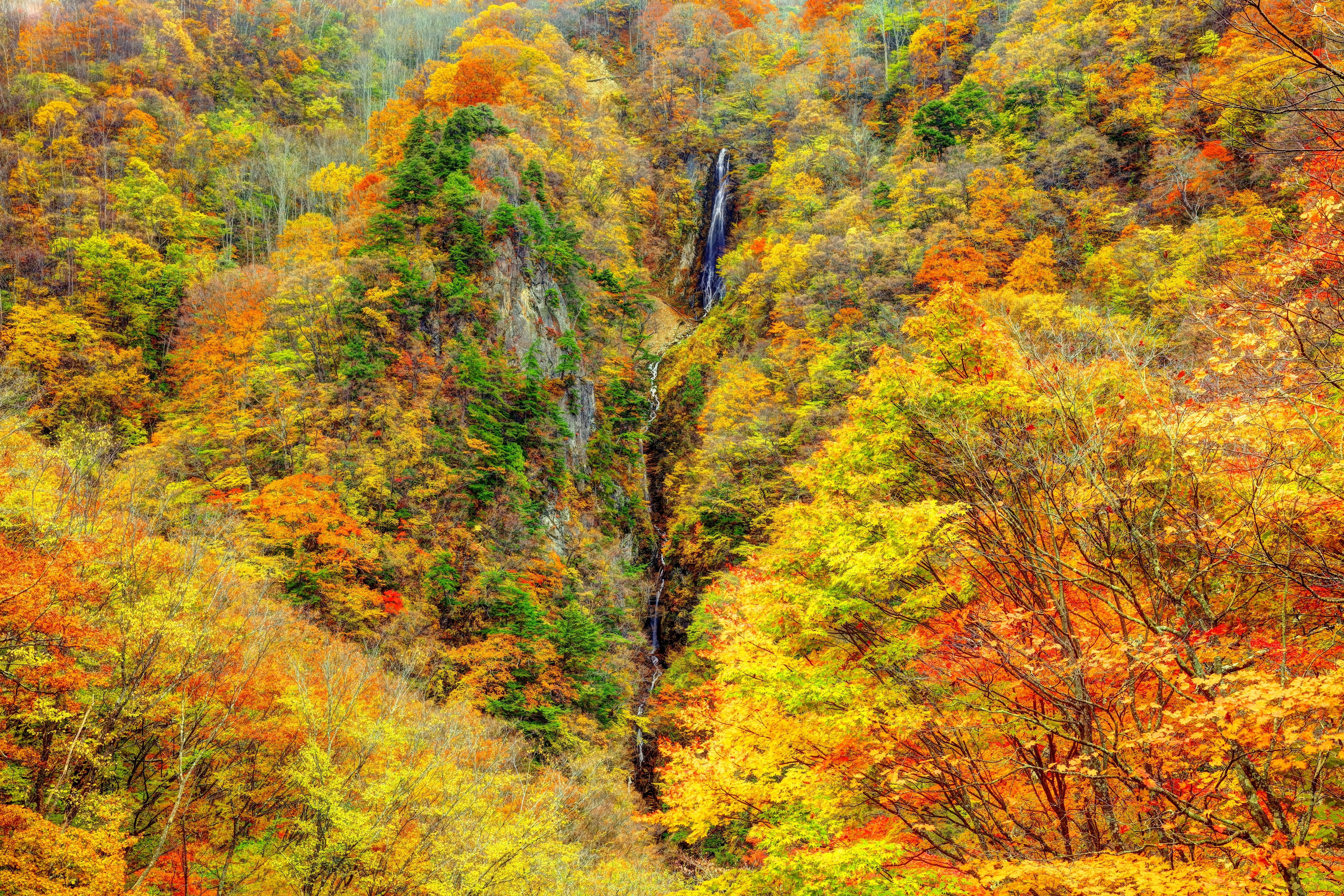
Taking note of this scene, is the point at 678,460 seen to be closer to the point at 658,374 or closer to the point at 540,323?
the point at 658,374

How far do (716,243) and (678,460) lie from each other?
2039cm

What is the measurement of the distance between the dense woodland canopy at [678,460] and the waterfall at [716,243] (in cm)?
90

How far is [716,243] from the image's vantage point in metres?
48.0

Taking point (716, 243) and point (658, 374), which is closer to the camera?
point (658, 374)

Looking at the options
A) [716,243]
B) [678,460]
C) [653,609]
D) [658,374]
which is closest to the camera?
[653,609]

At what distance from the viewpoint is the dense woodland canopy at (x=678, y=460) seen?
252 inches

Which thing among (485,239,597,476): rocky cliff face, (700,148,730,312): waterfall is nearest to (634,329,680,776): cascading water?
(485,239,597,476): rocky cliff face

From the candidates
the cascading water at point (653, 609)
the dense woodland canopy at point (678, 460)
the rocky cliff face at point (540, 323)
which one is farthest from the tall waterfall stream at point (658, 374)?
the rocky cliff face at point (540, 323)

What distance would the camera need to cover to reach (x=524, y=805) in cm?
1300

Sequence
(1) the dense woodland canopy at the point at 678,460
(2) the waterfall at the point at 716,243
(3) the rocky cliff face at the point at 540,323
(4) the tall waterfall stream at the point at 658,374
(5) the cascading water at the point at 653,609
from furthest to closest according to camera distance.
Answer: (2) the waterfall at the point at 716,243
(3) the rocky cliff face at the point at 540,323
(4) the tall waterfall stream at the point at 658,374
(5) the cascading water at the point at 653,609
(1) the dense woodland canopy at the point at 678,460

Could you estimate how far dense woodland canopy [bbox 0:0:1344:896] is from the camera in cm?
639

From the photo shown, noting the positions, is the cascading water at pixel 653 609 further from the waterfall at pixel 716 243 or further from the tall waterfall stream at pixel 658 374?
the waterfall at pixel 716 243

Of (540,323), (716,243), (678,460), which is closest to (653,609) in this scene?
(678,460)

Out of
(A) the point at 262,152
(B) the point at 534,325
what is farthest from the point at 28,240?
(B) the point at 534,325
